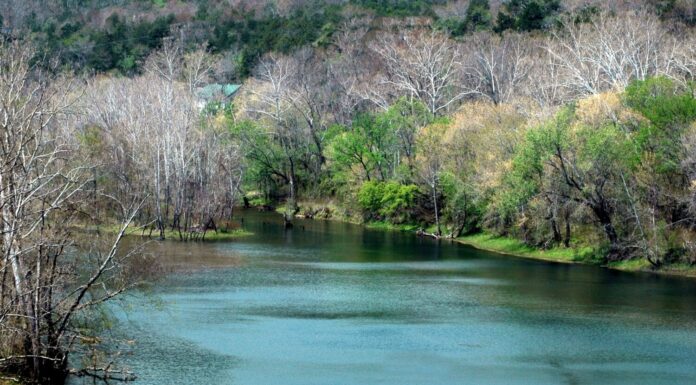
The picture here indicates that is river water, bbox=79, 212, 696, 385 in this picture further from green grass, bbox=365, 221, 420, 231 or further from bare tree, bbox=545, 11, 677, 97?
bare tree, bbox=545, 11, 677, 97

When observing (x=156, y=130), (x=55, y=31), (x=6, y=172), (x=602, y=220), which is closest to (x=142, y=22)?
(x=55, y=31)

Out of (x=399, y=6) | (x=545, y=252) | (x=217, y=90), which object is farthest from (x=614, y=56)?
(x=399, y=6)

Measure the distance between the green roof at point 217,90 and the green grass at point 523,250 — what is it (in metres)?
46.9

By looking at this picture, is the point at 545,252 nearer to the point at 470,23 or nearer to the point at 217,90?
the point at 470,23

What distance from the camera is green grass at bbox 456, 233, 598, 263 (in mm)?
59250

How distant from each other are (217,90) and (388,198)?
4228cm

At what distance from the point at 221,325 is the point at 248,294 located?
730cm

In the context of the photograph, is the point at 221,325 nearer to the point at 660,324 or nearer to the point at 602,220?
the point at 660,324

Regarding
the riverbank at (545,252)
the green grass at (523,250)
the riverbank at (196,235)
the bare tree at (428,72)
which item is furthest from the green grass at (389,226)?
the riverbank at (196,235)

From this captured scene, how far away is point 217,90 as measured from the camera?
4488 inches

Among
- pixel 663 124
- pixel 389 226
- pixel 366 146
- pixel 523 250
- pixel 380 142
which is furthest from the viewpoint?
pixel 366 146

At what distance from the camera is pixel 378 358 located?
3506 cm

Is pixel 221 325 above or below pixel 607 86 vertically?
below

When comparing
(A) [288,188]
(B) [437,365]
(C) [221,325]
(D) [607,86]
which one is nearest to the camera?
(B) [437,365]
